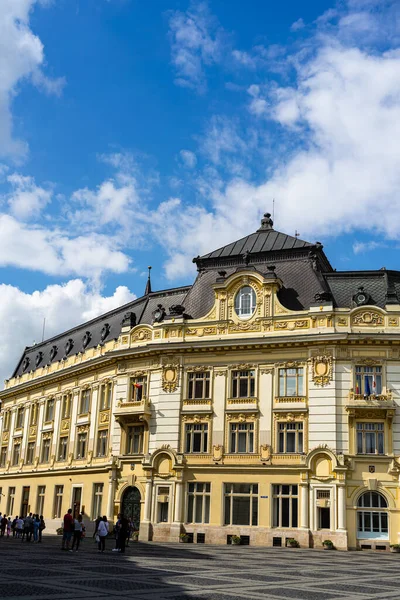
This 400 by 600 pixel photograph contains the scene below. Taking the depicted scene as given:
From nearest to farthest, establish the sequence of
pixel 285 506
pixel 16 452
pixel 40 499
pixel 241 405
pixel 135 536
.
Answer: pixel 285 506
pixel 241 405
pixel 135 536
pixel 40 499
pixel 16 452

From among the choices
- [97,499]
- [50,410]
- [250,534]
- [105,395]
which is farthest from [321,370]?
[50,410]

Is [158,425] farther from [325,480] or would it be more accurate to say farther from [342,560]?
[342,560]

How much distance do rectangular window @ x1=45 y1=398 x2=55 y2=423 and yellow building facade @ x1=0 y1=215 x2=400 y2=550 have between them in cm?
906

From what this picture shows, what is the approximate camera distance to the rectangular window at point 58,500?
199 feet

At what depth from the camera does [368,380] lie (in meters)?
46.7

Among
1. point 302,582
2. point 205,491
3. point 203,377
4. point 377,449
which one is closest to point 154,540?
point 205,491

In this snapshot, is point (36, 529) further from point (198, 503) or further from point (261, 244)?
point (261, 244)

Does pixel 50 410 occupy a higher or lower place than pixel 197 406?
higher

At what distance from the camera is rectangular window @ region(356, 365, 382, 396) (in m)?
46.3

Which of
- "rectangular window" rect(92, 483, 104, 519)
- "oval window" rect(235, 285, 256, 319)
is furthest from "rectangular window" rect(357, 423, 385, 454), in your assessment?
"rectangular window" rect(92, 483, 104, 519)

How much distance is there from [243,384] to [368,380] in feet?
28.3

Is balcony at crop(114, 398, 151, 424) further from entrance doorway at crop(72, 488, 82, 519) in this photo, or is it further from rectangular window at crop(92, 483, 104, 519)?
entrance doorway at crop(72, 488, 82, 519)

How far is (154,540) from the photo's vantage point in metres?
48.6

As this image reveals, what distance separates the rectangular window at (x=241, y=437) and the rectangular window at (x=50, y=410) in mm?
23631
